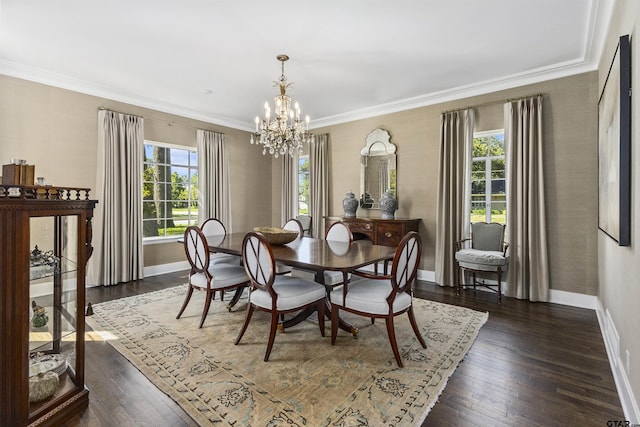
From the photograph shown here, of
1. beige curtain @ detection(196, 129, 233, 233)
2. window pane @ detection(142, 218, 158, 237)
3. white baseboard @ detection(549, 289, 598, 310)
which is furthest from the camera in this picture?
beige curtain @ detection(196, 129, 233, 233)

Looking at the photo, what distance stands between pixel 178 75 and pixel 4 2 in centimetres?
164

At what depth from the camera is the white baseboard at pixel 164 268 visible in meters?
5.07

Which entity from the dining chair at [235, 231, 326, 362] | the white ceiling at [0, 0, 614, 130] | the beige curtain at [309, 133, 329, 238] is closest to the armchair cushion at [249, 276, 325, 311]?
the dining chair at [235, 231, 326, 362]

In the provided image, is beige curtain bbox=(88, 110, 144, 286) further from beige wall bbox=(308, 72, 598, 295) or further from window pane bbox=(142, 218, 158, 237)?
beige wall bbox=(308, 72, 598, 295)

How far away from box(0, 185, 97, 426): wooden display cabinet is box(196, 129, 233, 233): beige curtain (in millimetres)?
3921

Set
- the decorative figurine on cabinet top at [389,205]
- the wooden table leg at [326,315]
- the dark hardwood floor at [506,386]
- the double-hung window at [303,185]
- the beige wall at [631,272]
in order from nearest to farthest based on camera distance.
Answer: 1. the beige wall at [631,272]
2. the dark hardwood floor at [506,386]
3. the wooden table leg at [326,315]
4. the decorative figurine on cabinet top at [389,205]
5. the double-hung window at [303,185]

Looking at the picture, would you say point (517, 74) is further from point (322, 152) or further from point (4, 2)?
point (4, 2)

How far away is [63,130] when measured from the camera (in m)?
4.16

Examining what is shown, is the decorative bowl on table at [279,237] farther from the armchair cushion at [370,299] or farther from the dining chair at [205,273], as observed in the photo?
the armchair cushion at [370,299]

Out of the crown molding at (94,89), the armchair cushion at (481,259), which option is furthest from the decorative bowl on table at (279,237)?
the crown molding at (94,89)

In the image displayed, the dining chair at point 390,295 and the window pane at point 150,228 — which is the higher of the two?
the window pane at point 150,228

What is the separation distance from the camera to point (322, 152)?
19.7ft

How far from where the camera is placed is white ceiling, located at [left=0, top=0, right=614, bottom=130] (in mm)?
2646

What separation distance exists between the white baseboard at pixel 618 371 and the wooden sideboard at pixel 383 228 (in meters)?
2.27
